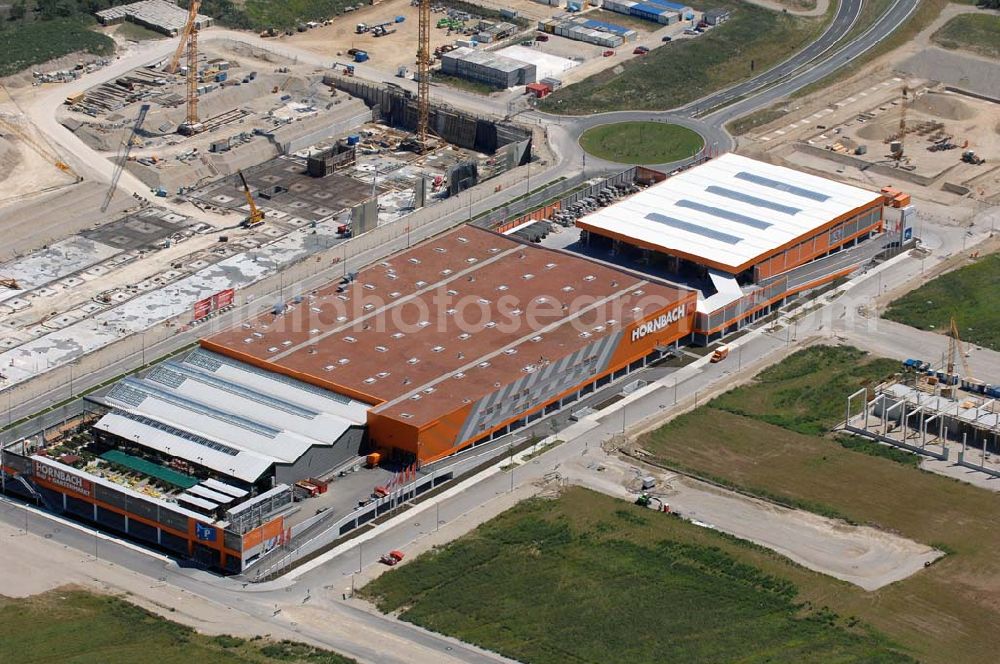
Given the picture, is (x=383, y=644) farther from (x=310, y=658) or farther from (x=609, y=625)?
(x=609, y=625)

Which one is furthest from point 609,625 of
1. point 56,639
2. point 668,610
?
point 56,639

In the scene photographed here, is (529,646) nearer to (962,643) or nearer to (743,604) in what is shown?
(743,604)

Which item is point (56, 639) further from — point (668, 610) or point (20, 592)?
point (668, 610)

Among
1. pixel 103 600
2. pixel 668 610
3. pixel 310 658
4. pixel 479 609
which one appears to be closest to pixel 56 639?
pixel 103 600

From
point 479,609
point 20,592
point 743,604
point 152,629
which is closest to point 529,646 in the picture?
point 479,609
